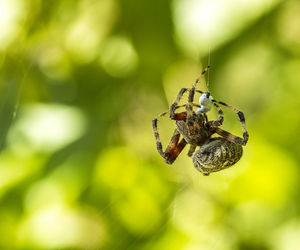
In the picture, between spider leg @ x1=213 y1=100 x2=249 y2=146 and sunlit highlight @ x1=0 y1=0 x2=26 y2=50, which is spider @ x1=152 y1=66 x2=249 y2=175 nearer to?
spider leg @ x1=213 y1=100 x2=249 y2=146

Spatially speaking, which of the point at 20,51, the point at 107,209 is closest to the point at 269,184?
the point at 107,209

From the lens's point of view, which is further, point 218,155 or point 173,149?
point 173,149

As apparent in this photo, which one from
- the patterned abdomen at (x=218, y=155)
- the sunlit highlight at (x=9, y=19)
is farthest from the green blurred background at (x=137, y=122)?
the patterned abdomen at (x=218, y=155)

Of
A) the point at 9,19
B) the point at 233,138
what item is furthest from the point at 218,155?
the point at 9,19

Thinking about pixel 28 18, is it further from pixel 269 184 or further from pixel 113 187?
pixel 269 184

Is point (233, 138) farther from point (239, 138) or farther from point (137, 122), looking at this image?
point (137, 122)

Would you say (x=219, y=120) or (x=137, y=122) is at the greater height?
(x=137, y=122)

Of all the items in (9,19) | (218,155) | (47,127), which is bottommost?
(218,155)
